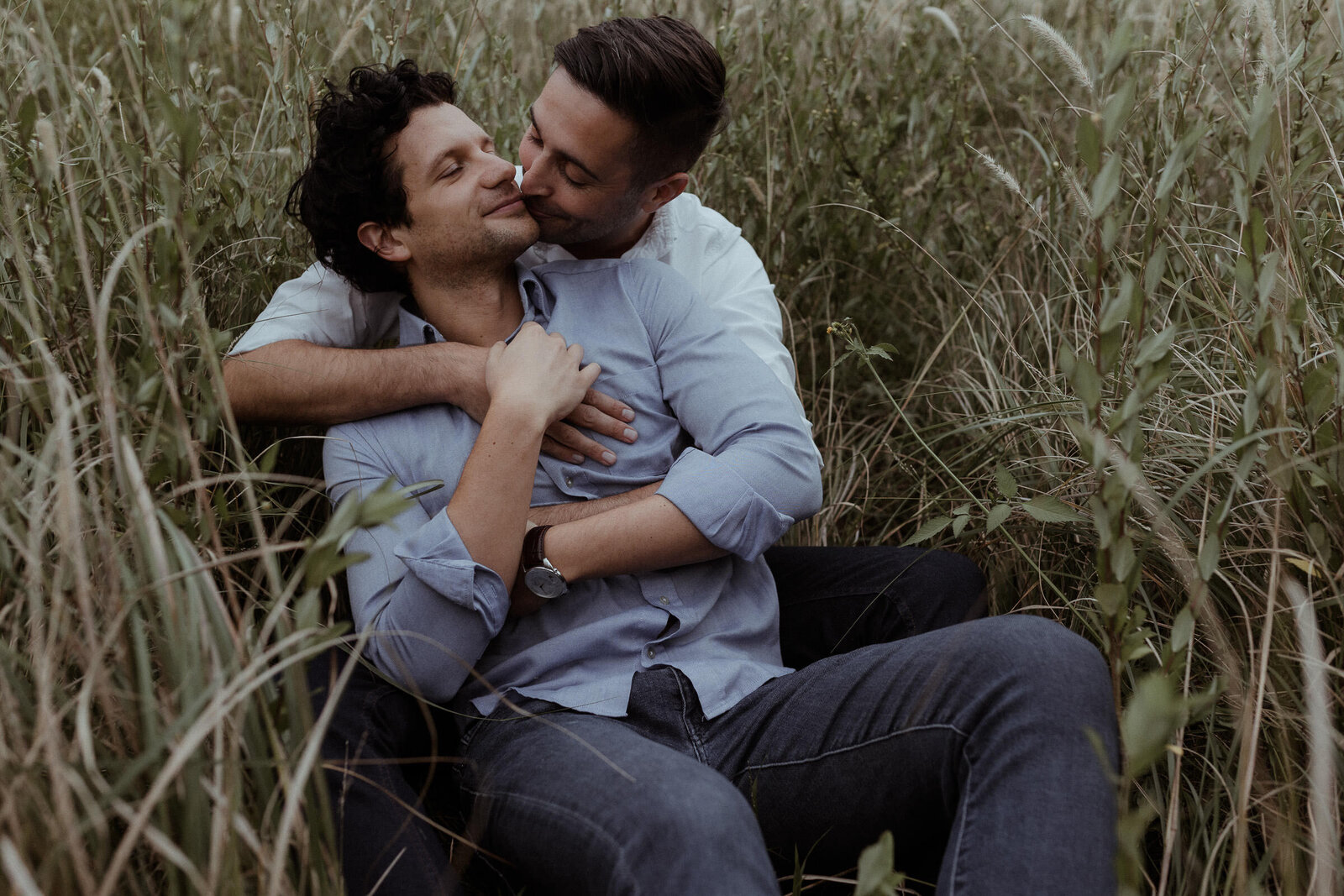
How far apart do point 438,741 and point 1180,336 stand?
1.81m

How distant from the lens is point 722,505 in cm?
182

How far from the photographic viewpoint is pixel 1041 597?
222cm

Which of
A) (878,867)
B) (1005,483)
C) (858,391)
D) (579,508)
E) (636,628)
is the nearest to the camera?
(878,867)

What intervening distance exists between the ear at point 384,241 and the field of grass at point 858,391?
273 millimetres

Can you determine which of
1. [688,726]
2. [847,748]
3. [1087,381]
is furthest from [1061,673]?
[688,726]

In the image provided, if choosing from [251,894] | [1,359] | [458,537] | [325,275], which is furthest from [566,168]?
[251,894]

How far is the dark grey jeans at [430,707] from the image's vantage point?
1.54 metres

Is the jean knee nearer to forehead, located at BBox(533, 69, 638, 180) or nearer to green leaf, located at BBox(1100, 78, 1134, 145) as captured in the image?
green leaf, located at BBox(1100, 78, 1134, 145)

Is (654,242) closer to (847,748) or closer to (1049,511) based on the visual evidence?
(1049,511)

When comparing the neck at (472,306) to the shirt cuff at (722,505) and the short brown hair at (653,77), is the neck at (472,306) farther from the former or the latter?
the shirt cuff at (722,505)

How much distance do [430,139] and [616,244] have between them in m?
0.50

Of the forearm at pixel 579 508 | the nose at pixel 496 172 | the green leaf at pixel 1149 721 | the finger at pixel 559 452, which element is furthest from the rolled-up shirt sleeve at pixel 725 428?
the green leaf at pixel 1149 721

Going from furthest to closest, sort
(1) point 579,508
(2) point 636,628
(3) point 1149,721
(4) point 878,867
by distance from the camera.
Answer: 1. (1) point 579,508
2. (2) point 636,628
3. (4) point 878,867
4. (3) point 1149,721

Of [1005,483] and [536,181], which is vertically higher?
[536,181]
